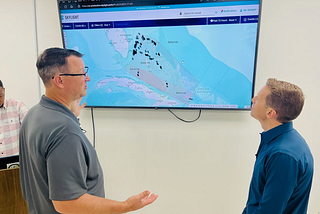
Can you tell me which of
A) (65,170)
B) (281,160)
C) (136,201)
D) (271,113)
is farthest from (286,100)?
(65,170)

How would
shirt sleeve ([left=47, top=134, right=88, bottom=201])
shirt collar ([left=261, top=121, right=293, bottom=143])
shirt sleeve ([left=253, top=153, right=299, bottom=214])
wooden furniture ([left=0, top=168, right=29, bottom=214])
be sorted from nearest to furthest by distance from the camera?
shirt sleeve ([left=47, top=134, right=88, bottom=201]) < shirt sleeve ([left=253, top=153, right=299, bottom=214]) < shirt collar ([left=261, top=121, right=293, bottom=143]) < wooden furniture ([left=0, top=168, right=29, bottom=214])

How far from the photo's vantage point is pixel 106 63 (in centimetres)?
202

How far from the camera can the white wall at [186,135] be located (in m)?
1.86

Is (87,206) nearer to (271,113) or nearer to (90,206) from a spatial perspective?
(90,206)

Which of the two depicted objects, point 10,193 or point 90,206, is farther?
point 10,193

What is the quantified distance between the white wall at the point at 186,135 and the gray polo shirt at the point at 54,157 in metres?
1.07

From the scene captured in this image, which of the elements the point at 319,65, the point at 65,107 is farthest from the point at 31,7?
the point at 319,65

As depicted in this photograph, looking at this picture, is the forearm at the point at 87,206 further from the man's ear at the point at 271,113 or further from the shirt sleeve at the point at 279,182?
the man's ear at the point at 271,113

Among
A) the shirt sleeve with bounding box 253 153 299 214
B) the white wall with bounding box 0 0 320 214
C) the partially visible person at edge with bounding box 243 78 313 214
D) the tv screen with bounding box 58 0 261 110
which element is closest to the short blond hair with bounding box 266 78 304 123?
the partially visible person at edge with bounding box 243 78 313 214

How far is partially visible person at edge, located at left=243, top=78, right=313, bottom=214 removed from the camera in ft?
3.51

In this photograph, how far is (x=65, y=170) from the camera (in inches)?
37.6

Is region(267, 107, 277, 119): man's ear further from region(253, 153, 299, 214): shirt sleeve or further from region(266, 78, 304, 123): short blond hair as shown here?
region(253, 153, 299, 214): shirt sleeve

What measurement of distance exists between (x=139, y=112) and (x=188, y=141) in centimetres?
58

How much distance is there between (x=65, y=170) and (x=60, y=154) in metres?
0.08
